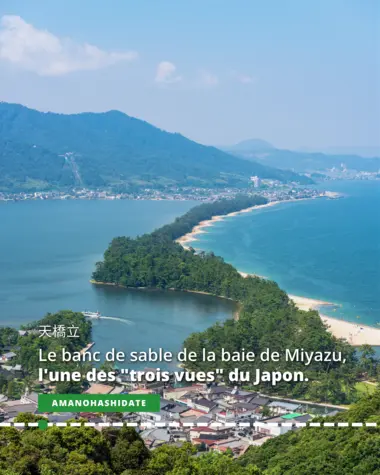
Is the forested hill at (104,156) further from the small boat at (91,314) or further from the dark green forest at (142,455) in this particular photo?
the dark green forest at (142,455)

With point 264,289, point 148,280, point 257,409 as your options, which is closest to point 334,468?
point 257,409

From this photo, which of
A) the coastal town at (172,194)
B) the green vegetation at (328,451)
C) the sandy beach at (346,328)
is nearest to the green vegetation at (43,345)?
the green vegetation at (328,451)

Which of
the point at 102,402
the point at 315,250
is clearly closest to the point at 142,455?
the point at 102,402

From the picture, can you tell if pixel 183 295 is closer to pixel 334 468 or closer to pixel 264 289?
pixel 264 289

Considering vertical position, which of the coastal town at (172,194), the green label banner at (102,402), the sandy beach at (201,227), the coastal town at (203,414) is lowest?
the coastal town at (203,414)

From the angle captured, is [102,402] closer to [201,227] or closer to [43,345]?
[43,345]

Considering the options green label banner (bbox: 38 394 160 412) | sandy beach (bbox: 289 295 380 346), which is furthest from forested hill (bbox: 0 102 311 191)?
green label banner (bbox: 38 394 160 412)

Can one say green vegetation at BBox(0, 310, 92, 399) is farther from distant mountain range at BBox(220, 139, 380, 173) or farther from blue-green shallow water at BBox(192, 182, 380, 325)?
distant mountain range at BBox(220, 139, 380, 173)
